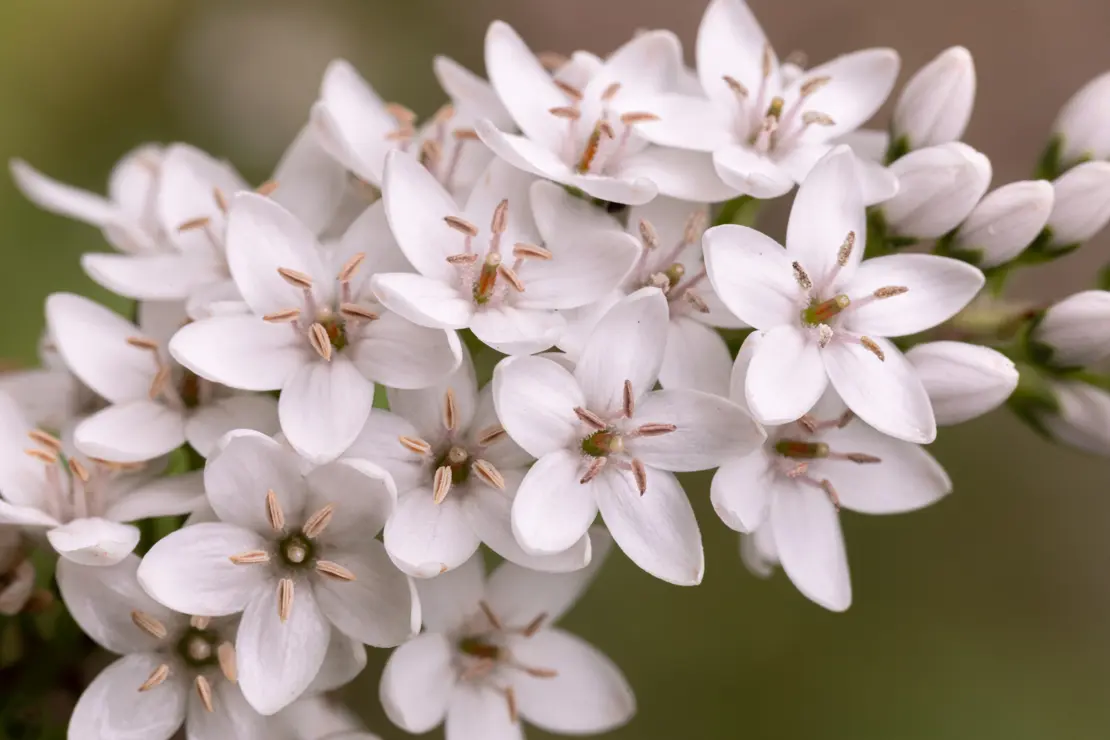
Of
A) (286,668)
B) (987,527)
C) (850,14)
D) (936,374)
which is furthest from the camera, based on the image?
(850,14)

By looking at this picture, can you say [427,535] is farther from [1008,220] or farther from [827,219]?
[1008,220]

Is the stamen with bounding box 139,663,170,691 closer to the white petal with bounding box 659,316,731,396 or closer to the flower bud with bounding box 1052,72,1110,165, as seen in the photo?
the white petal with bounding box 659,316,731,396

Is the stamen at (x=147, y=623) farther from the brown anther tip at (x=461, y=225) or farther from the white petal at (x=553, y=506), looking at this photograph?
the brown anther tip at (x=461, y=225)

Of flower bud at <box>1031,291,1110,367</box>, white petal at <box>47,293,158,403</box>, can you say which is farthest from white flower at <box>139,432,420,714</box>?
flower bud at <box>1031,291,1110,367</box>

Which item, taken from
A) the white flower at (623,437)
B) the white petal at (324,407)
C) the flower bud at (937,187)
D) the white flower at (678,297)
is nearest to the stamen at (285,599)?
the white petal at (324,407)


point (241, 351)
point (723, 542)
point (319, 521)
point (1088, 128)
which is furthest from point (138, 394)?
point (723, 542)

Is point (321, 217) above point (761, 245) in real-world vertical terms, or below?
below

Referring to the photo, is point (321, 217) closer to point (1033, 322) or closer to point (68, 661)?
point (68, 661)

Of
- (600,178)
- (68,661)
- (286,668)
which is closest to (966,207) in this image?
(600,178)
